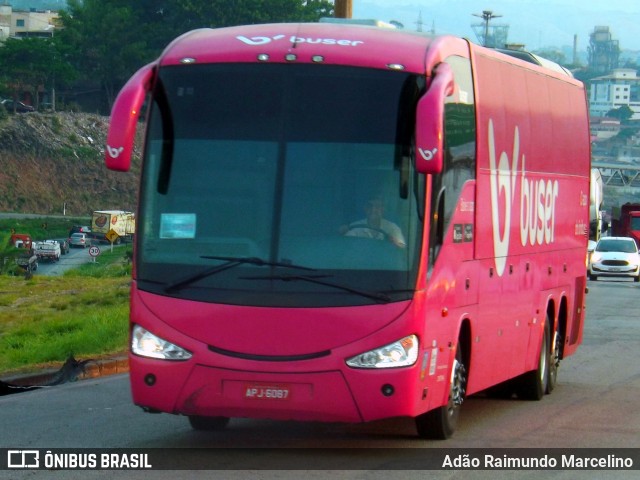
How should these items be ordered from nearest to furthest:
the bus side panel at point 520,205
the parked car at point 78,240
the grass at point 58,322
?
the bus side panel at point 520,205
the grass at point 58,322
the parked car at point 78,240

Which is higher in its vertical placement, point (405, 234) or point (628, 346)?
point (405, 234)

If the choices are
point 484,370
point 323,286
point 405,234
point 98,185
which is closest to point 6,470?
point 323,286

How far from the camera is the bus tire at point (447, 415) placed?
982 centimetres

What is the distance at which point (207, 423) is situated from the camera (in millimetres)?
10414

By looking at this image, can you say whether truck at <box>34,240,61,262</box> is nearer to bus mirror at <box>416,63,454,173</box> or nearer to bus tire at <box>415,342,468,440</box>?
bus tire at <box>415,342,468,440</box>

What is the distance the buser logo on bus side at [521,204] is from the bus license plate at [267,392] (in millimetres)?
3022

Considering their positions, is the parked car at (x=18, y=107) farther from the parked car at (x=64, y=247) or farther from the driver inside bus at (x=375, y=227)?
the driver inside bus at (x=375, y=227)

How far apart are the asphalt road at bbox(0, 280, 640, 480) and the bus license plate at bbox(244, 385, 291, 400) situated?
0.49 m

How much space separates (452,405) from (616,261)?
36.0 meters

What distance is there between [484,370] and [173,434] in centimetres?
257

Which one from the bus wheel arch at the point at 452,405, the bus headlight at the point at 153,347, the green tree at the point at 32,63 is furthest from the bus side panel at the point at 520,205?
the green tree at the point at 32,63

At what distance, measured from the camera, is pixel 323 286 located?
28.6 ft

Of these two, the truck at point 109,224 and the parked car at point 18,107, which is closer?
the truck at point 109,224

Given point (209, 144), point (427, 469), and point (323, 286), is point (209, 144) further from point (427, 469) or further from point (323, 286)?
point (427, 469)
